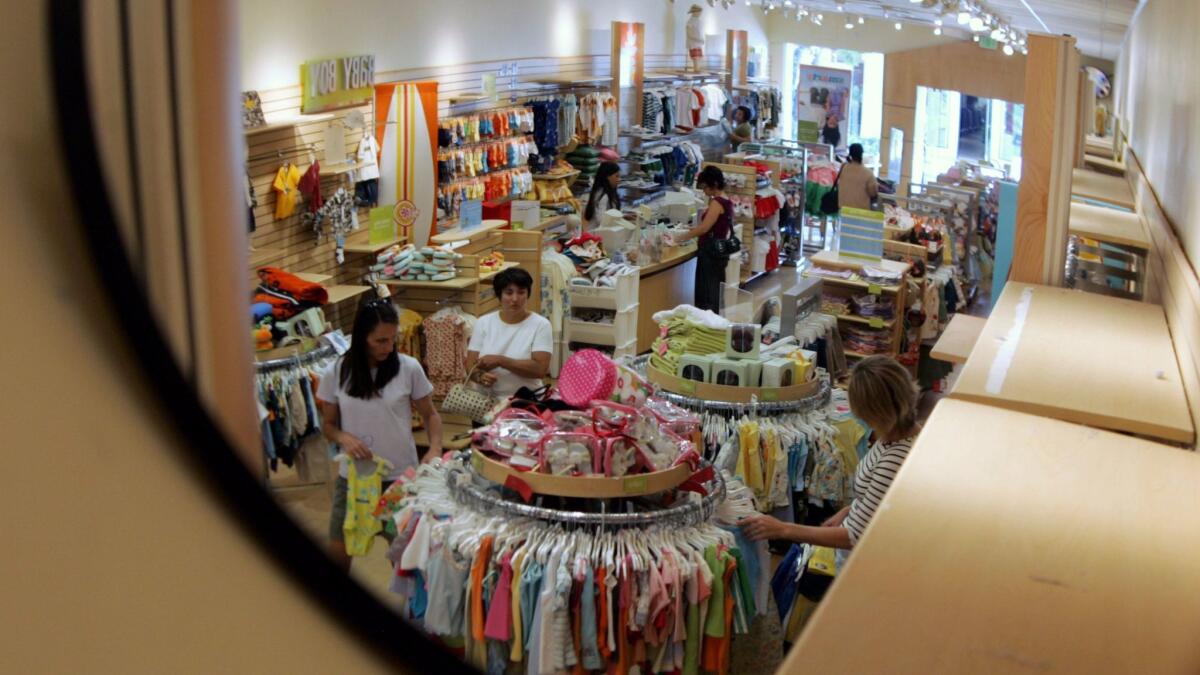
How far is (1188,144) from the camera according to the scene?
7.35 feet

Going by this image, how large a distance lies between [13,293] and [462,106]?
6720mm

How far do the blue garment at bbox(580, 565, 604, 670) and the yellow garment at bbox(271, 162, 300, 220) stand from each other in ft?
10.7

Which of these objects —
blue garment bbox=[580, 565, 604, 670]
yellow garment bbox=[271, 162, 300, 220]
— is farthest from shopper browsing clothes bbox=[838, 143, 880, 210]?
blue garment bbox=[580, 565, 604, 670]

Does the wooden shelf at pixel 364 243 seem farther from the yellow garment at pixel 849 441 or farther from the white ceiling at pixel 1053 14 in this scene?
the white ceiling at pixel 1053 14

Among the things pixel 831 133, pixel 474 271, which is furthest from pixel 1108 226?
pixel 831 133

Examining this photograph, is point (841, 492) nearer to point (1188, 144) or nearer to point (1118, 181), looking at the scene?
point (1188, 144)

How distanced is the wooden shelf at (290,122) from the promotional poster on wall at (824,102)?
846 centimetres

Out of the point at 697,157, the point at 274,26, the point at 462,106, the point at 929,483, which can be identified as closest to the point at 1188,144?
the point at 929,483

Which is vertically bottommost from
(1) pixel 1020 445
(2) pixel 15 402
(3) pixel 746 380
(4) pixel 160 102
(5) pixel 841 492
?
(5) pixel 841 492

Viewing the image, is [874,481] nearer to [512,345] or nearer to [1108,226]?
[1108,226]

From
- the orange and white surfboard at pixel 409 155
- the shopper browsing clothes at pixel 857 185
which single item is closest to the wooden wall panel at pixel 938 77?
the shopper browsing clothes at pixel 857 185

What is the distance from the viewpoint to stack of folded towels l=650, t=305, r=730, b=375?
368cm

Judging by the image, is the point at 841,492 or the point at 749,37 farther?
the point at 749,37

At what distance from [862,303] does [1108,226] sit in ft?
9.90
